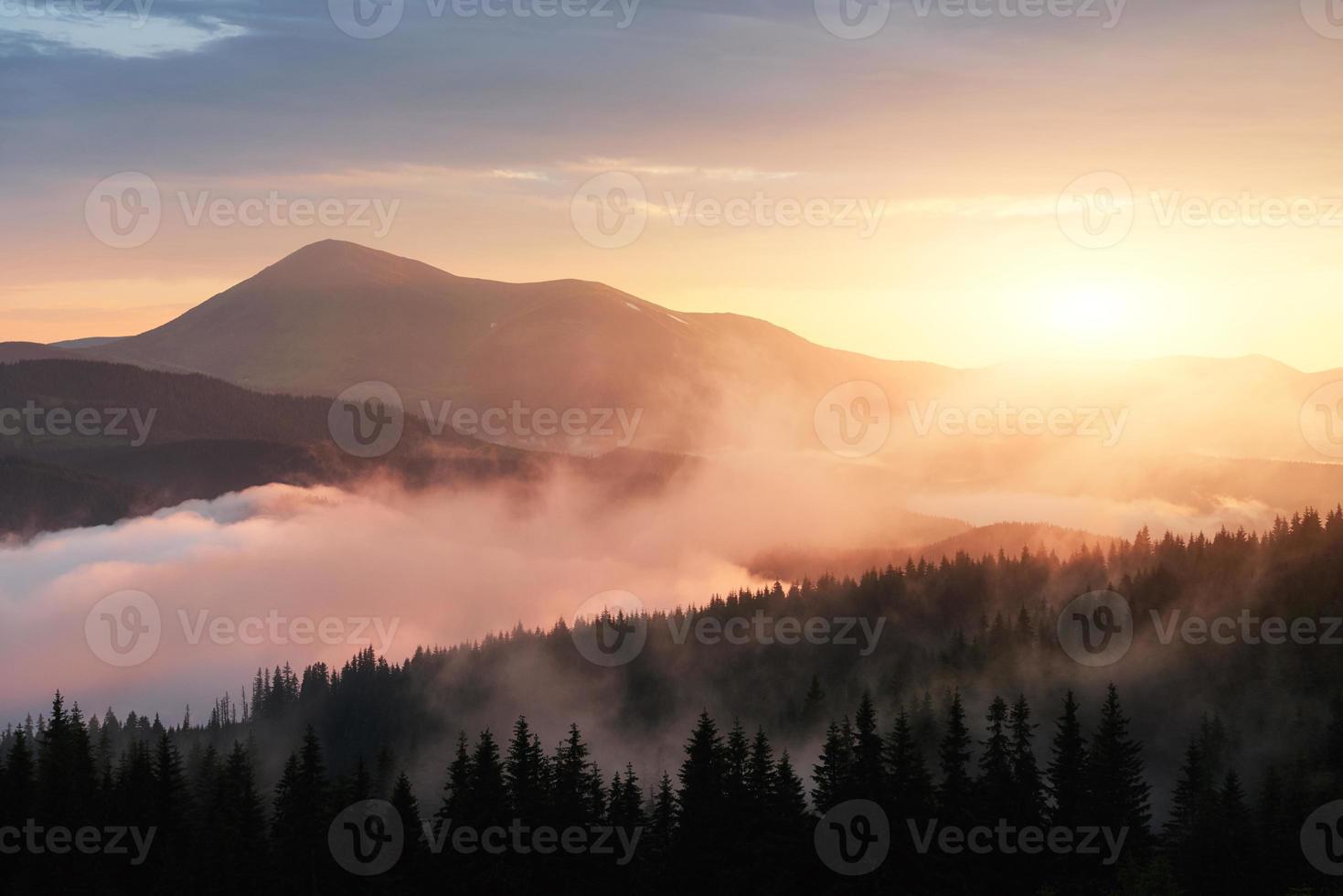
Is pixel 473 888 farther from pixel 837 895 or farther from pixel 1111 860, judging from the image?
pixel 1111 860

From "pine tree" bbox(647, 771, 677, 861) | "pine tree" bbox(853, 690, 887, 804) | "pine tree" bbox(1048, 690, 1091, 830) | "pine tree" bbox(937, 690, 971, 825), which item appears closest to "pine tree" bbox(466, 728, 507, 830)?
"pine tree" bbox(647, 771, 677, 861)

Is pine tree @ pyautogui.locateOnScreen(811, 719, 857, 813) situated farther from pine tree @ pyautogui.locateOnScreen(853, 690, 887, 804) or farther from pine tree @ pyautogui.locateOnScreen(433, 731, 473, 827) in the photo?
pine tree @ pyautogui.locateOnScreen(433, 731, 473, 827)

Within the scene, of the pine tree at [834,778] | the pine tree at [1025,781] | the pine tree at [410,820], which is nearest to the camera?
the pine tree at [1025,781]

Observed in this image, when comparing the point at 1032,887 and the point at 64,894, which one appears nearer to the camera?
the point at 1032,887

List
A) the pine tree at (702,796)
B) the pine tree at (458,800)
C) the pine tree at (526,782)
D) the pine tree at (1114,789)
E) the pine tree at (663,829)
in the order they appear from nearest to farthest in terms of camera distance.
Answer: the pine tree at (702,796) → the pine tree at (663,829) → the pine tree at (1114,789) → the pine tree at (458,800) → the pine tree at (526,782)

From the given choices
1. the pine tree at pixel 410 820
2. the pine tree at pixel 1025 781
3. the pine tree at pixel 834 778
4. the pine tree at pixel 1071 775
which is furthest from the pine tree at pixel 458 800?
the pine tree at pixel 1071 775

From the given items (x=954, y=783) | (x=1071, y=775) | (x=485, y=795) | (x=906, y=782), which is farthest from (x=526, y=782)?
(x=1071, y=775)

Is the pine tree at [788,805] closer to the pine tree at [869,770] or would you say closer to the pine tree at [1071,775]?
the pine tree at [869,770]

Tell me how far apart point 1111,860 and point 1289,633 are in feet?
407

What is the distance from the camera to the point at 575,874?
259ft

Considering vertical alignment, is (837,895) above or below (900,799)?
below

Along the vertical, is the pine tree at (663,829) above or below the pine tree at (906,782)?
below

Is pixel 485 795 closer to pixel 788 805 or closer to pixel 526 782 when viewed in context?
pixel 526 782

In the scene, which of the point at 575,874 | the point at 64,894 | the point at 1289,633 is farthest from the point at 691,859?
the point at 1289,633
